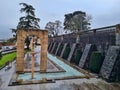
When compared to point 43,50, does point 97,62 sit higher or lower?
lower

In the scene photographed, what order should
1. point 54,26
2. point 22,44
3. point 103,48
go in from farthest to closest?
point 54,26
point 103,48
point 22,44

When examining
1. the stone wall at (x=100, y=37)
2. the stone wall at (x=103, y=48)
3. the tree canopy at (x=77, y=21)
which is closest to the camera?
the stone wall at (x=103, y=48)

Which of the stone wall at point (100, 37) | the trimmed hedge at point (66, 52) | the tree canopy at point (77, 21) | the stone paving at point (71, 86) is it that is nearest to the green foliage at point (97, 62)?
the stone wall at point (100, 37)

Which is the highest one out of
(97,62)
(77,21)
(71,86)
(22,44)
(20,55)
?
(77,21)

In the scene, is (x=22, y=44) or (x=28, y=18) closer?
(x=22, y=44)

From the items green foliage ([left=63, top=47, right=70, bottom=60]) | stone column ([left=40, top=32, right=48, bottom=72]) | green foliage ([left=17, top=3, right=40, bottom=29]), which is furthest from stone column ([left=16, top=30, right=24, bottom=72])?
green foliage ([left=17, top=3, right=40, bottom=29])

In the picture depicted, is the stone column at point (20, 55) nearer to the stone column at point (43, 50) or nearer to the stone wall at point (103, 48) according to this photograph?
the stone column at point (43, 50)

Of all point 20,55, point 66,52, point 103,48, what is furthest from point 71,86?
Answer: point 66,52

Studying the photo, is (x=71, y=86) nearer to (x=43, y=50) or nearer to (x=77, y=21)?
(x=43, y=50)

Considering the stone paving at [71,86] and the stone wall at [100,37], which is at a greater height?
the stone wall at [100,37]

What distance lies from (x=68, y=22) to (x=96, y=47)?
41.0 metres

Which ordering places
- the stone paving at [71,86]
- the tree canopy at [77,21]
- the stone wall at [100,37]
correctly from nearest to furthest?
the stone paving at [71,86]
the stone wall at [100,37]
the tree canopy at [77,21]

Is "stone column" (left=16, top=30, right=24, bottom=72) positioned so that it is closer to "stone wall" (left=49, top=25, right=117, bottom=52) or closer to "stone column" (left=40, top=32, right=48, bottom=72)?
"stone column" (left=40, top=32, right=48, bottom=72)

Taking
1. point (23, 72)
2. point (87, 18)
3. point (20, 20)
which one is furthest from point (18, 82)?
point (87, 18)
